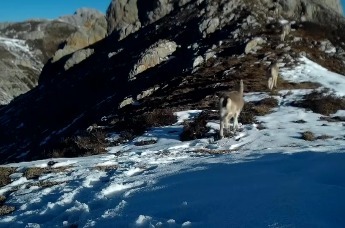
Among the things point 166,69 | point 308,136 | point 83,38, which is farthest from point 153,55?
point 83,38

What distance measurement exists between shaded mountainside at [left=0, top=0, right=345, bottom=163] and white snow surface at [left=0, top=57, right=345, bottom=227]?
22.5 ft

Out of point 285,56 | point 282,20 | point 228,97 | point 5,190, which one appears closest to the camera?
point 5,190

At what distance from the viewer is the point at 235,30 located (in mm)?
45031

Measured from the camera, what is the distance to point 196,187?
1129 cm

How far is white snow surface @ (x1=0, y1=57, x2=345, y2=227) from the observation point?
912cm

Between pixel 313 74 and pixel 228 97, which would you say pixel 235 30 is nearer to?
pixel 313 74

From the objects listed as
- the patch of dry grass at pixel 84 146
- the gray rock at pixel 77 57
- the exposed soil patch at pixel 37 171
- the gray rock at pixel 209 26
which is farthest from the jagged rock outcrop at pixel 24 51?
the exposed soil patch at pixel 37 171

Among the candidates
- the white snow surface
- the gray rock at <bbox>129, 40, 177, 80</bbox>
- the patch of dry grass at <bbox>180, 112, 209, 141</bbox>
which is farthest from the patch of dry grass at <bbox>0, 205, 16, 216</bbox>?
the gray rock at <bbox>129, 40, 177, 80</bbox>

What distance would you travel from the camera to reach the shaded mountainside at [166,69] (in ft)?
105

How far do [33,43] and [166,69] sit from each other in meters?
138

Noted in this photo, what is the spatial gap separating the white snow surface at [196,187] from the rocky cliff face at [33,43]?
64.0 meters

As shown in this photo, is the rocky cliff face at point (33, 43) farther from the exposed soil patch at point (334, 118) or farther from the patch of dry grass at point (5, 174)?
the patch of dry grass at point (5, 174)

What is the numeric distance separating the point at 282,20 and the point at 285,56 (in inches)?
538

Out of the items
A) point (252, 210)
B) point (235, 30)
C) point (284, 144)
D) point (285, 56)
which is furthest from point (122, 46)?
→ point (252, 210)
